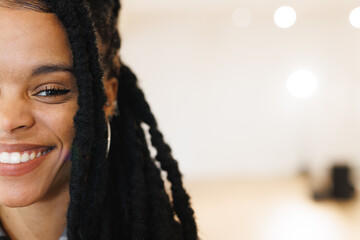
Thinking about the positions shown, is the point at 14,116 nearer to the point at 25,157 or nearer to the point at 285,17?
the point at 25,157

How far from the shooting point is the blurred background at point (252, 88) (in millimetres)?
4895

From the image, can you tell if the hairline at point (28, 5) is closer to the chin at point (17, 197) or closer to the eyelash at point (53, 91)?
the eyelash at point (53, 91)

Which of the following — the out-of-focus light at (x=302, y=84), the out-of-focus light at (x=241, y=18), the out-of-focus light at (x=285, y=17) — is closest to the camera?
the out-of-focus light at (x=285, y=17)

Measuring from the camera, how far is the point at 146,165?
3.93 feet

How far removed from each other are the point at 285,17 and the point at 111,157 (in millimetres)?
4003

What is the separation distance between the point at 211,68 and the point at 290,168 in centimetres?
145

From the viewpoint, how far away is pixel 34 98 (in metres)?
0.94

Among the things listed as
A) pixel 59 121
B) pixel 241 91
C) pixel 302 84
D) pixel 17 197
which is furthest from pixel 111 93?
pixel 302 84

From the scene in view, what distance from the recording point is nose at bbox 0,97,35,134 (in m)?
0.89

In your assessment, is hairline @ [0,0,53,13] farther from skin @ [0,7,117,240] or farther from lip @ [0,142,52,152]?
lip @ [0,142,52,152]

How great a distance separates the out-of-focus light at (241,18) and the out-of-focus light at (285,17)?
30 cm

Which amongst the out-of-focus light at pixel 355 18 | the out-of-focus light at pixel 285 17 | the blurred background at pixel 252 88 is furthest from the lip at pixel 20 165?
the out-of-focus light at pixel 355 18

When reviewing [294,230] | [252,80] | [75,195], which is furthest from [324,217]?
[75,195]

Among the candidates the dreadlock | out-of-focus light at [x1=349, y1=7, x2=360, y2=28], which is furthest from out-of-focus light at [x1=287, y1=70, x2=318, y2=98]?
the dreadlock
